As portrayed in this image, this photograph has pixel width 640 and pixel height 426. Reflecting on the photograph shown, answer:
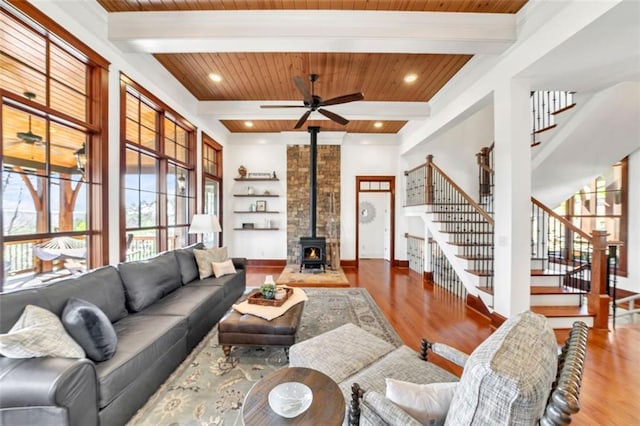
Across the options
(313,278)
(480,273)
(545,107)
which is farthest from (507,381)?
(545,107)

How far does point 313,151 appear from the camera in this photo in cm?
611

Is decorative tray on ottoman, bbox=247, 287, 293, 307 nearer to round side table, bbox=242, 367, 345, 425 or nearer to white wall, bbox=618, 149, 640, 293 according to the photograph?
round side table, bbox=242, 367, 345, 425

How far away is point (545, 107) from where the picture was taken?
5.45 meters

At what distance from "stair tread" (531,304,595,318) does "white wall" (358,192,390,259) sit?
5.08m

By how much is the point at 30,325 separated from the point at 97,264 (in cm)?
143

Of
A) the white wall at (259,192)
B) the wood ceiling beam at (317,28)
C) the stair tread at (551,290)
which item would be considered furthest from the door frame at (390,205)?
the wood ceiling beam at (317,28)

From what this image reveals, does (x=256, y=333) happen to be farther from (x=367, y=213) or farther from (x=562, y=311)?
(x=367, y=213)

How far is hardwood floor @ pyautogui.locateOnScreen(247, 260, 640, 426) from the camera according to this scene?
200 cm

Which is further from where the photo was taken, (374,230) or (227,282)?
(374,230)

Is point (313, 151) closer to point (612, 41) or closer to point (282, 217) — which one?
point (282, 217)

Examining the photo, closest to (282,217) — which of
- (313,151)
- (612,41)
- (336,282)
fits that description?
(313,151)

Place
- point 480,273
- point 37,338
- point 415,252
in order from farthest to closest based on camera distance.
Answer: point 415,252
point 480,273
point 37,338

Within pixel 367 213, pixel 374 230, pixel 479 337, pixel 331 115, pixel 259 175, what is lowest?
pixel 479 337

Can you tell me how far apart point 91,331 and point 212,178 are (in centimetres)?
477
